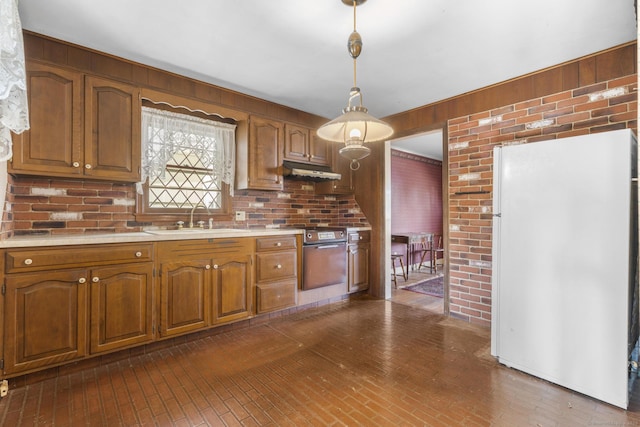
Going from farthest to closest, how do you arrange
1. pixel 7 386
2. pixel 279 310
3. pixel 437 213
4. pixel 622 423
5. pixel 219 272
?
pixel 437 213 → pixel 279 310 → pixel 219 272 → pixel 7 386 → pixel 622 423

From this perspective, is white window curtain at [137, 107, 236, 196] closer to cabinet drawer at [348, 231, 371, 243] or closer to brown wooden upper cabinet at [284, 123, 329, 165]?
brown wooden upper cabinet at [284, 123, 329, 165]

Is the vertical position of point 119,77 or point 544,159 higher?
point 119,77

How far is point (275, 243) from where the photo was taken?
2990mm

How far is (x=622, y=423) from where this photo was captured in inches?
60.1

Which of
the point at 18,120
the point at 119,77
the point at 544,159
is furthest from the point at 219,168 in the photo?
the point at 544,159

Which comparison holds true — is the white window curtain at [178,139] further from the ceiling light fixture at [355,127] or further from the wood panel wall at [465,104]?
the wood panel wall at [465,104]

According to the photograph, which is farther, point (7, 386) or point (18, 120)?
point (7, 386)

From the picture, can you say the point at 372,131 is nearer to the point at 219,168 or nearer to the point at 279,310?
the point at 219,168

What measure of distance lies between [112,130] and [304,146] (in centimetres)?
190

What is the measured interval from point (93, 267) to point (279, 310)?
5.42 feet

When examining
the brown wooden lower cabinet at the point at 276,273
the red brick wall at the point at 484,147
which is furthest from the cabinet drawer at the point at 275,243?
the red brick wall at the point at 484,147

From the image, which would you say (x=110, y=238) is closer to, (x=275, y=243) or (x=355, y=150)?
(x=275, y=243)

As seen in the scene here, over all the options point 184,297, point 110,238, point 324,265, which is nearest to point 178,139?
point 110,238

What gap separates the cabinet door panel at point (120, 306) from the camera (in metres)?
2.03
